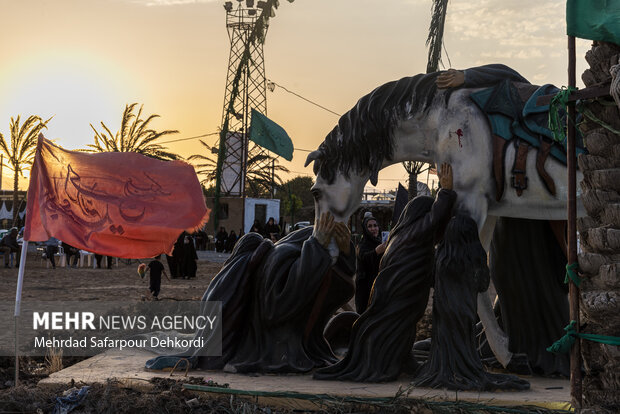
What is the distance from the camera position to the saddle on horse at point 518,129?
5.54 meters

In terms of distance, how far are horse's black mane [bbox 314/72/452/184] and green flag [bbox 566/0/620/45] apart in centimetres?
202

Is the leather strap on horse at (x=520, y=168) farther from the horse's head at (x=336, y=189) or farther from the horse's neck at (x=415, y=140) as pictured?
the horse's head at (x=336, y=189)

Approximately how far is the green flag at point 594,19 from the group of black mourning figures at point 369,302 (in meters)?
1.91

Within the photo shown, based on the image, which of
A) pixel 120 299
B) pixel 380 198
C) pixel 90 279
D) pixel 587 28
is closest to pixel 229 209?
pixel 380 198

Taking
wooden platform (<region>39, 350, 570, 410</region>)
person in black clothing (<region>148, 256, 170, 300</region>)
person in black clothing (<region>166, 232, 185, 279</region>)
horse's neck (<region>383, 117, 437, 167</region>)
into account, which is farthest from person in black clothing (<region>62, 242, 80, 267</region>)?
horse's neck (<region>383, 117, 437, 167</region>)

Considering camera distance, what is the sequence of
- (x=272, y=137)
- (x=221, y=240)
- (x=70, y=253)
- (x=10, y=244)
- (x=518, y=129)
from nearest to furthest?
(x=518, y=129), (x=272, y=137), (x=10, y=244), (x=70, y=253), (x=221, y=240)

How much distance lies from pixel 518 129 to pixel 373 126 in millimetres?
1134

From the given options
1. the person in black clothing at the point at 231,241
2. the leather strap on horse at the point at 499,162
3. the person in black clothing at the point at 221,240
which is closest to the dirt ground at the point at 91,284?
the person in black clothing at the point at 231,241

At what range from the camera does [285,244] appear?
6.38m

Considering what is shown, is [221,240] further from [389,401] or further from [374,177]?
[389,401]

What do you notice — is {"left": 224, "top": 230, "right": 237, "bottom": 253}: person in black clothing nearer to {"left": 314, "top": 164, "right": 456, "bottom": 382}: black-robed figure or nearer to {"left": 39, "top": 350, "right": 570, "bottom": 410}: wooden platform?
{"left": 39, "top": 350, "right": 570, "bottom": 410}: wooden platform

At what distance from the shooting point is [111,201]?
706cm

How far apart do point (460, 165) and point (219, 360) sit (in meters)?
2.48

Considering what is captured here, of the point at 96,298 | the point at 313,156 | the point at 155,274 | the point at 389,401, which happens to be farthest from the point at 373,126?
the point at 96,298
